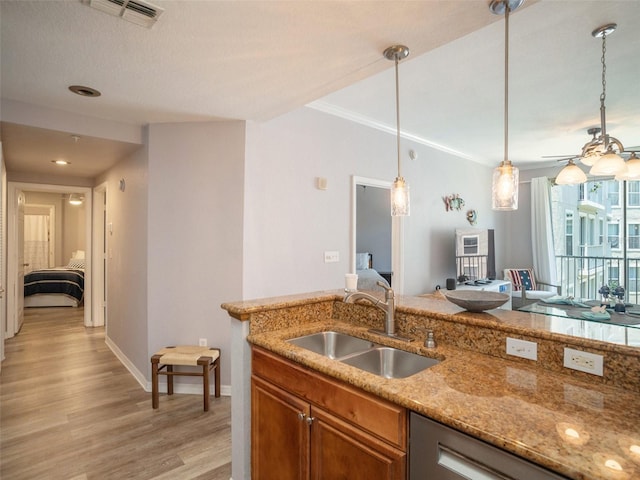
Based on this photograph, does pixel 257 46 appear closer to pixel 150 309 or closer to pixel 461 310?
pixel 461 310

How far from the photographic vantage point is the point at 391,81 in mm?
3035

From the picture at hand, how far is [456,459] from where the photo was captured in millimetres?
1035

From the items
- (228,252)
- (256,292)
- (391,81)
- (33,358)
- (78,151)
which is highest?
(391,81)

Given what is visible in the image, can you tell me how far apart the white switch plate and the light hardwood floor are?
1668 mm

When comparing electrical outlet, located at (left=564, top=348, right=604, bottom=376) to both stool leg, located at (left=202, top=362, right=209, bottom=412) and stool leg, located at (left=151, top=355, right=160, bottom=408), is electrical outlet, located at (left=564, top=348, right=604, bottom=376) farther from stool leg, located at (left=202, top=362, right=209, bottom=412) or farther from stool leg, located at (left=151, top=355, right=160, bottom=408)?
stool leg, located at (left=151, top=355, right=160, bottom=408)

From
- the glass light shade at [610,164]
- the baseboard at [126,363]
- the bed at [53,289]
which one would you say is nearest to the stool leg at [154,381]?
the baseboard at [126,363]

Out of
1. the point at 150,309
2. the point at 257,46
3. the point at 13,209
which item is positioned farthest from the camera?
the point at 13,209

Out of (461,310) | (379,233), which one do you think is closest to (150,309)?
(461,310)

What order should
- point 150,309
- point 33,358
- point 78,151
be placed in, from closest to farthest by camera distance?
1. point 150,309
2. point 78,151
3. point 33,358

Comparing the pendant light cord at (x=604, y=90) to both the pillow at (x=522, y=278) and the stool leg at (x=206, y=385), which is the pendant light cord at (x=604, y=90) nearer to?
the pillow at (x=522, y=278)

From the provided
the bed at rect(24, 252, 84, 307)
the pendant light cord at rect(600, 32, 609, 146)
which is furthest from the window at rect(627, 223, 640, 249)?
the bed at rect(24, 252, 84, 307)

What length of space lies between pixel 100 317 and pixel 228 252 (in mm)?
3723

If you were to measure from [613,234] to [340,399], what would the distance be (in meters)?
6.36

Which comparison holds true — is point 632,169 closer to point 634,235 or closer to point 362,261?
point 634,235
